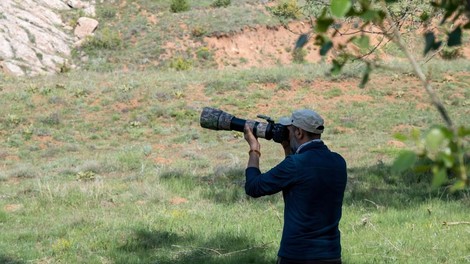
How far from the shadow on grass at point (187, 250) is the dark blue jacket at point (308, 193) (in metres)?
2.16

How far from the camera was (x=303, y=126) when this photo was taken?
3486 mm

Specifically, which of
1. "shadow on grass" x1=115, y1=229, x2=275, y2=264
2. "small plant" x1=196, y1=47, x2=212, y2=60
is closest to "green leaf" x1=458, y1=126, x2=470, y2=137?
"shadow on grass" x1=115, y1=229, x2=275, y2=264

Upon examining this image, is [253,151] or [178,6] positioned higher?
[253,151]

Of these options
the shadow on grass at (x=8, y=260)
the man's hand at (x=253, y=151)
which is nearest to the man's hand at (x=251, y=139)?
the man's hand at (x=253, y=151)

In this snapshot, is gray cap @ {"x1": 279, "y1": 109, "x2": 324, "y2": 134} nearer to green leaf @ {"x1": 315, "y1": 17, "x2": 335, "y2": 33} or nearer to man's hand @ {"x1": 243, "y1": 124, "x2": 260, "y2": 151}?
man's hand @ {"x1": 243, "y1": 124, "x2": 260, "y2": 151}

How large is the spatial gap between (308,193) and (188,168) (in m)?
8.86

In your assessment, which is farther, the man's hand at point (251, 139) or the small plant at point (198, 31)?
the small plant at point (198, 31)

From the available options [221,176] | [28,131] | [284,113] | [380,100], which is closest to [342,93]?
[380,100]

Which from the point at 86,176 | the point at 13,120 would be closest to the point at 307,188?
the point at 86,176

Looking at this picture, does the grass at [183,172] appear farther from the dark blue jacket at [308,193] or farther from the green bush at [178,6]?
the green bush at [178,6]

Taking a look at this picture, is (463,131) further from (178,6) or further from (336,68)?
(178,6)

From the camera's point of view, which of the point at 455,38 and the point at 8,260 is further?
the point at 8,260

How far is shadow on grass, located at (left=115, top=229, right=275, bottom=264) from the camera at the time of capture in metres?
5.80

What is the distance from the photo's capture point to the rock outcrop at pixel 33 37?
3077 centimetres
